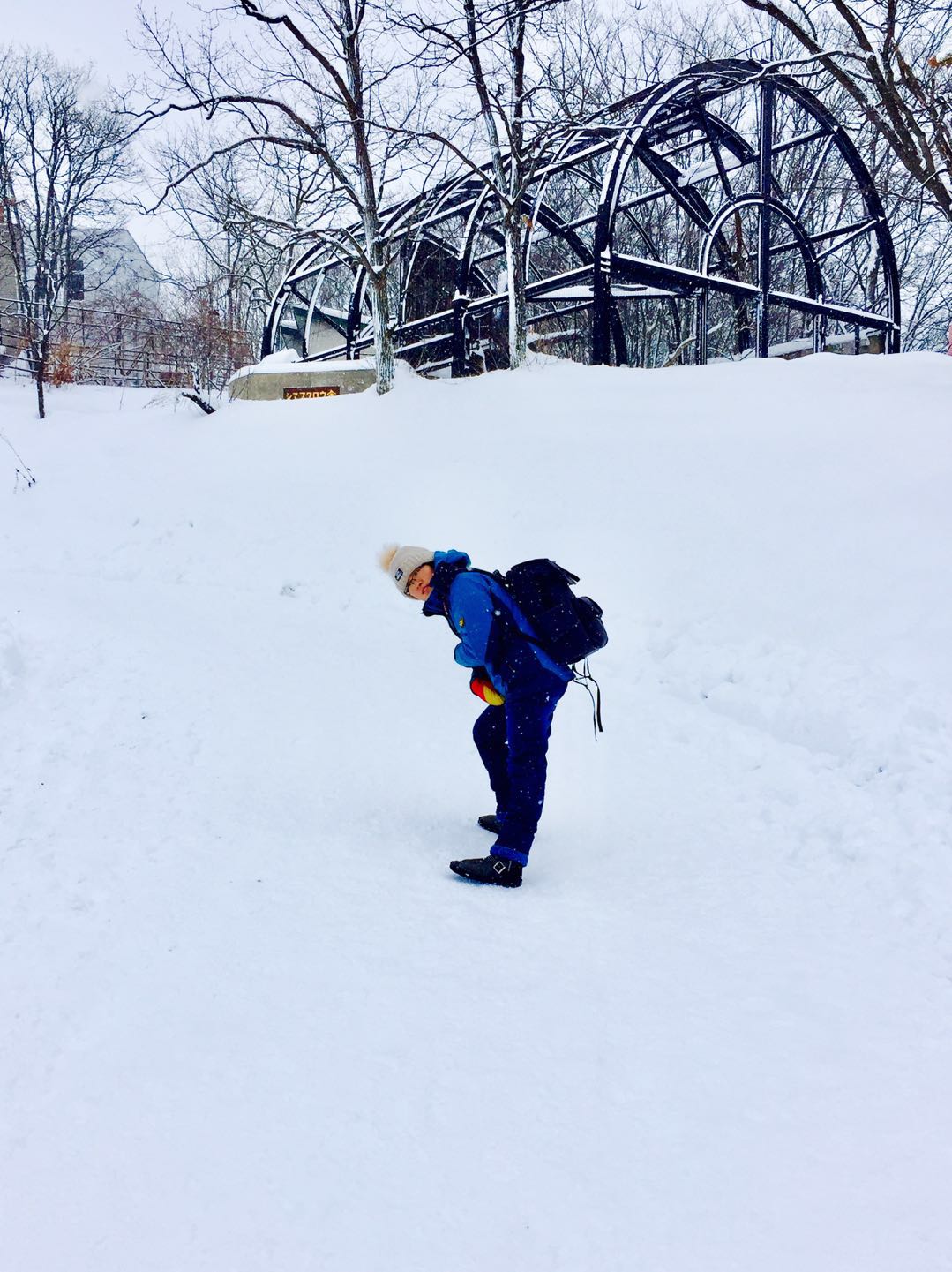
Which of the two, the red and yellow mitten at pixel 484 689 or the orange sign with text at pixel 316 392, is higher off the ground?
the orange sign with text at pixel 316 392

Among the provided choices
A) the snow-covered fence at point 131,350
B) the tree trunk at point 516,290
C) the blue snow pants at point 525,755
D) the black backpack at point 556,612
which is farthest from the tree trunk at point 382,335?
the snow-covered fence at point 131,350

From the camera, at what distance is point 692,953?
119 inches

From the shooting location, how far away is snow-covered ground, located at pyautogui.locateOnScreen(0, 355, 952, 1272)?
1899 millimetres

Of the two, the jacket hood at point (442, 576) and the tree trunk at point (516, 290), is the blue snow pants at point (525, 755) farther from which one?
the tree trunk at point (516, 290)

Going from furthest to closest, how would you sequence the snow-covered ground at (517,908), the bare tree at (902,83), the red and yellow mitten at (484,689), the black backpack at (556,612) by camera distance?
the bare tree at (902,83), the red and yellow mitten at (484,689), the black backpack at (556,612), the snow-covered ground at (517,908)

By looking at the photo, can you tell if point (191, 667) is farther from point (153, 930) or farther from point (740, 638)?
point (740, 638)

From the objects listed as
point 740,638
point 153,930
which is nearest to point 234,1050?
point 153,930

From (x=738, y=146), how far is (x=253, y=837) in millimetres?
16929

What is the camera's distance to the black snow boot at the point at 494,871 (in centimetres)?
352

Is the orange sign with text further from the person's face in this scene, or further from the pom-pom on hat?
the person's face

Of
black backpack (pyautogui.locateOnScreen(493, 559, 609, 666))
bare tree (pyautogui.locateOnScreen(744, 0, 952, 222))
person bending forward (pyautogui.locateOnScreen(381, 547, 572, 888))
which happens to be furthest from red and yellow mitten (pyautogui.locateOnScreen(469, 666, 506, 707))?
bare tree (pyautogui.locateOnScreen(744, 0, 952, 222))

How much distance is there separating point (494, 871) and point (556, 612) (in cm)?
114

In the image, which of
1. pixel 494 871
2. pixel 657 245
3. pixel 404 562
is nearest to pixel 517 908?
pixel 494 871

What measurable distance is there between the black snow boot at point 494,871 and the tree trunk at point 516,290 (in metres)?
10.5
